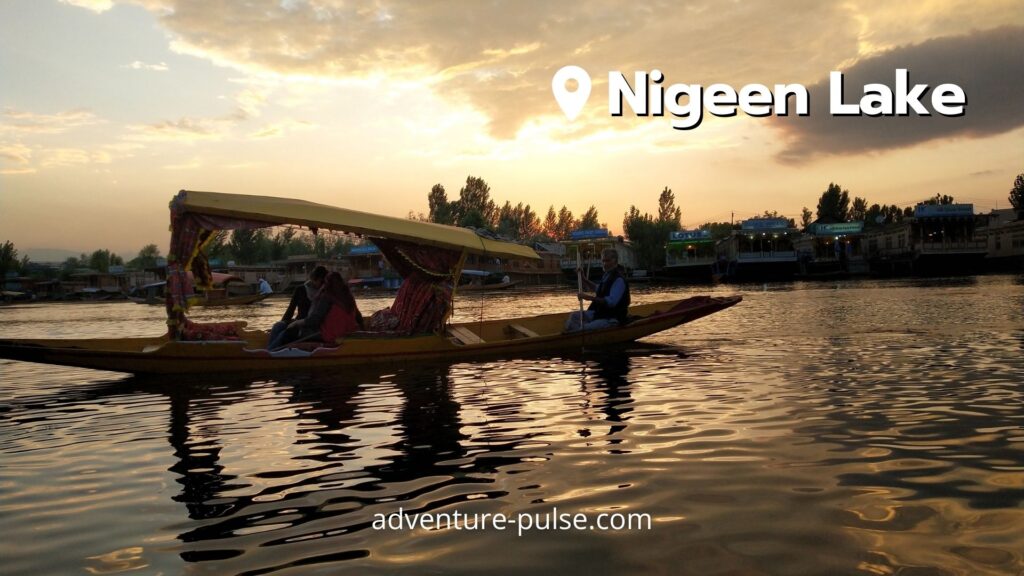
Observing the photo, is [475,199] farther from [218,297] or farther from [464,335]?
[464,335]

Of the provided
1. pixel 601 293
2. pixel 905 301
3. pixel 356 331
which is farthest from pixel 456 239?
pixel 905 301

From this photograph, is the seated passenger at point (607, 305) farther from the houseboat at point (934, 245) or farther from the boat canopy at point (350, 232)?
the houseboat at point (934, 245)

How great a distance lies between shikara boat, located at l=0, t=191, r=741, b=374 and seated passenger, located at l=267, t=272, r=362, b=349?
199mm

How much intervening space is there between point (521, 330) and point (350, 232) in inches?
176

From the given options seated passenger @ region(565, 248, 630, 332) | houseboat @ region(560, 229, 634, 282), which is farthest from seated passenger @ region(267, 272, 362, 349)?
houseboat @ region(560, 229, 634, 282)

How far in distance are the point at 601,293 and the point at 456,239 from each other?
3.44m

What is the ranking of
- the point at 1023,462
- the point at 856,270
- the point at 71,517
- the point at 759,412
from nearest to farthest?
the point at 71,517 → the point at 1023,462 → the point at 759,412 → the point at 856,270

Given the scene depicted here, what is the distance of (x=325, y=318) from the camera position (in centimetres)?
1157

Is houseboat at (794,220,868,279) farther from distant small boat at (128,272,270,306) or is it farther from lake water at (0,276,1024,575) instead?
lake water at (0,276,1024,575)

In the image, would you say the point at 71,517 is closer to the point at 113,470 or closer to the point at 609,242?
the point at 113,470

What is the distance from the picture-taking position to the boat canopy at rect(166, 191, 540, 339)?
34.9 ft

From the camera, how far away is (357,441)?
6.40 metres

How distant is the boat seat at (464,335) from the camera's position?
13.0 metres

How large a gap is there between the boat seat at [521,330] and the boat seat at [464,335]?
2.87 ft
